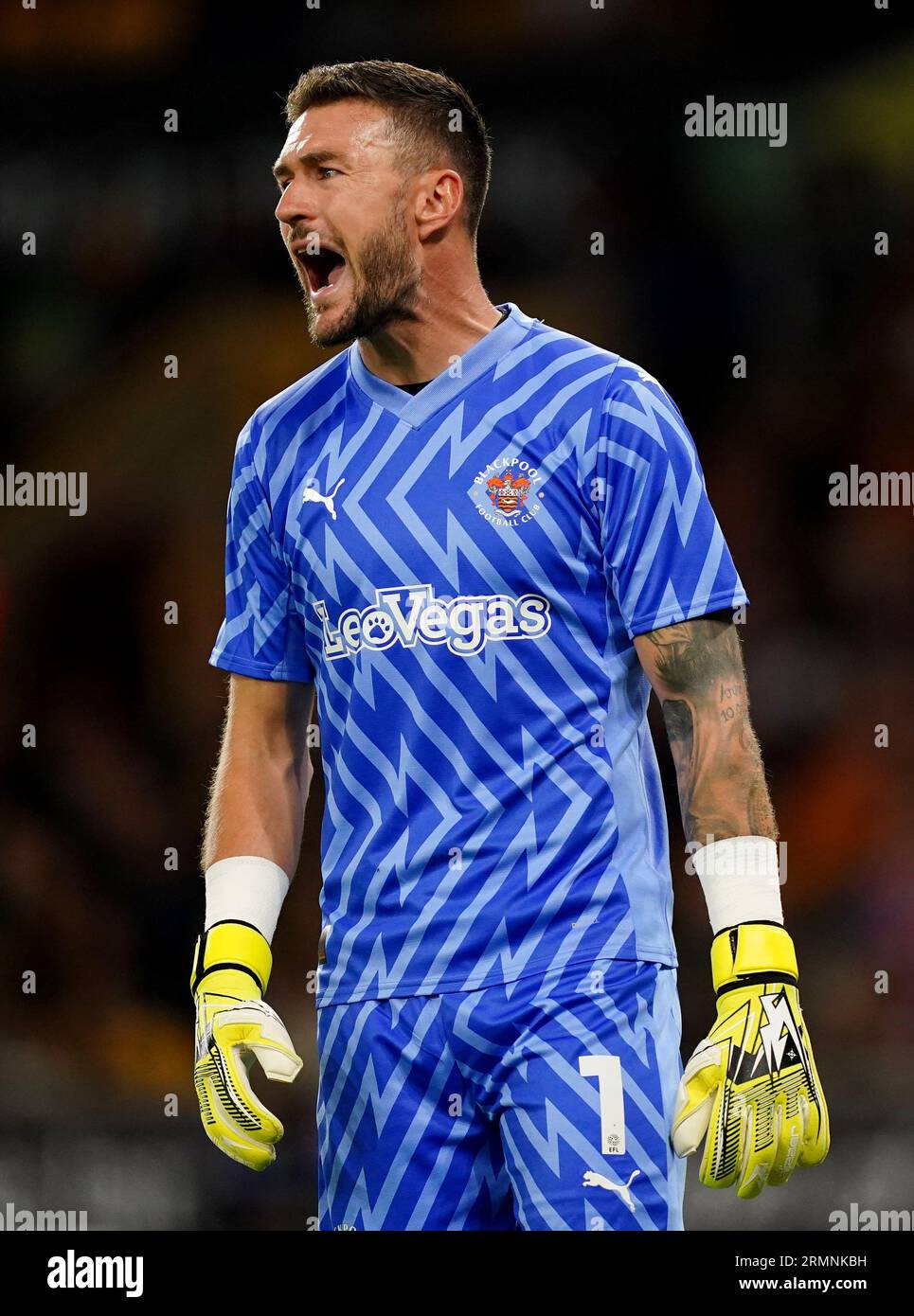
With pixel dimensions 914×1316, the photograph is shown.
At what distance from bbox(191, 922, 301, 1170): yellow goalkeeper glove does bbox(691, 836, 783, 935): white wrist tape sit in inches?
25.6

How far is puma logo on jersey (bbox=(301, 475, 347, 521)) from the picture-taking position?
9.00 ft

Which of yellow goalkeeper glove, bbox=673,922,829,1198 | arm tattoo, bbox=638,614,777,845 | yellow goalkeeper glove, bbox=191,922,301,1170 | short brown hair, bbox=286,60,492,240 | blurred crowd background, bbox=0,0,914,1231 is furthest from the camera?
blurred crowd background, bbox=0,0,914,1231

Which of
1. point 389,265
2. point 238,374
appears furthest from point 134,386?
point 389,265

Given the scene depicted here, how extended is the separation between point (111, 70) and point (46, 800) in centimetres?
203

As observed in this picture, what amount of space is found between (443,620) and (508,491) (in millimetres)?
209

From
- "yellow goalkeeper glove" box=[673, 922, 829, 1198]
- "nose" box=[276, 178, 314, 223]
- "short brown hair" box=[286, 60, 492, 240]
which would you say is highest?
"short brown hair" box=[286, 60, 492, 240]

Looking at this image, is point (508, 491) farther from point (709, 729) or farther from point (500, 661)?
point (709, 729)

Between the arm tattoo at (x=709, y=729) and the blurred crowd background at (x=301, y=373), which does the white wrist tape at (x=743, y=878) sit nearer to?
the arm tattoo at (x=709, y=729)

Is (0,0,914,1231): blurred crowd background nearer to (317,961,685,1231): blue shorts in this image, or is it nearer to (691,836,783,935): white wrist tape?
(317,961,685,1231): blue shorts

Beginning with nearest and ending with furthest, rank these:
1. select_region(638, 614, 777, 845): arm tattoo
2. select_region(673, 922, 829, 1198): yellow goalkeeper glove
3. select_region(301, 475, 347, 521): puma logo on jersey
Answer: select_region(673, 922, 829, 1198): yellow goalkeeper glove < select_region(638, 614, 777, 845): arm tattoo < select_region(301, 475, 347, 521): puma logo on jersey

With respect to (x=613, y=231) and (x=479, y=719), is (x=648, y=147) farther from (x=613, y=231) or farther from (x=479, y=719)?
(x=479, y=719)

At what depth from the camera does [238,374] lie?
5.51m

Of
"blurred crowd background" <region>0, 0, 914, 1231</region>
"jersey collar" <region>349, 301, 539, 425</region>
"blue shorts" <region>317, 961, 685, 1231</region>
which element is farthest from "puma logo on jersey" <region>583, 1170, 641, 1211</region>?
"blurred crowd background" <region>0, 0, 914, 1231</region>

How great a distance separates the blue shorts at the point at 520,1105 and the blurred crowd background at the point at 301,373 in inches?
98.7
